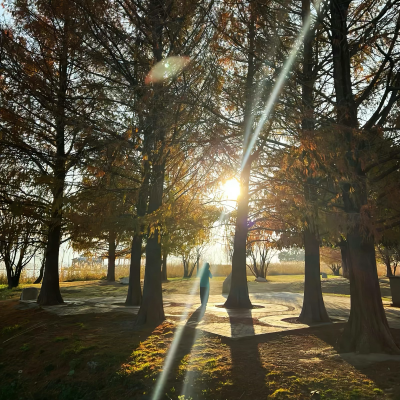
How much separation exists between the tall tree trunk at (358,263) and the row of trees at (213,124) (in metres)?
0.02

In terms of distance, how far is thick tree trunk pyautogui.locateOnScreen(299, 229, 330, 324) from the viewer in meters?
9.81

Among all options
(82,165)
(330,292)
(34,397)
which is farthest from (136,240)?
(330,292)

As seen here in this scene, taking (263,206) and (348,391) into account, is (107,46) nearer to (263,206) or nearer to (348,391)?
(263,206)

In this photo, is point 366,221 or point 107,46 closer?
point 366,221

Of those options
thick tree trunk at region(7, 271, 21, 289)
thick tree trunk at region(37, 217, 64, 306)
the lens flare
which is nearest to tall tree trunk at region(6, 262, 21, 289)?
thick tree trunk at region(7, 271, 21, 289)

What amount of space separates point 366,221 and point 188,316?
596cm

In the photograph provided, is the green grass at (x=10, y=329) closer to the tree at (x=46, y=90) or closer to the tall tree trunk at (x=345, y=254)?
the tree at (x=46, y=90)

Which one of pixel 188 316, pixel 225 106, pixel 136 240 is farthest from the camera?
pixel 136 240

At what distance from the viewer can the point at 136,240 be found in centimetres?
1359

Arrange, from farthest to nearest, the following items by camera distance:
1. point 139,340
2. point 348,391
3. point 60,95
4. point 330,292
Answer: point 330,292, point 60,95, point 139,340, point 348,391

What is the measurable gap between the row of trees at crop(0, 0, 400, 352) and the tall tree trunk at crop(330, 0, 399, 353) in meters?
0.02

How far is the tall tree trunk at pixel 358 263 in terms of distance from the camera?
21.4 feet

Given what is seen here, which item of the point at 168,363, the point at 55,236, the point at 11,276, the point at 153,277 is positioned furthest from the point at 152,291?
the point at 11,276

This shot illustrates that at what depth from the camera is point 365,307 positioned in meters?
6.71
